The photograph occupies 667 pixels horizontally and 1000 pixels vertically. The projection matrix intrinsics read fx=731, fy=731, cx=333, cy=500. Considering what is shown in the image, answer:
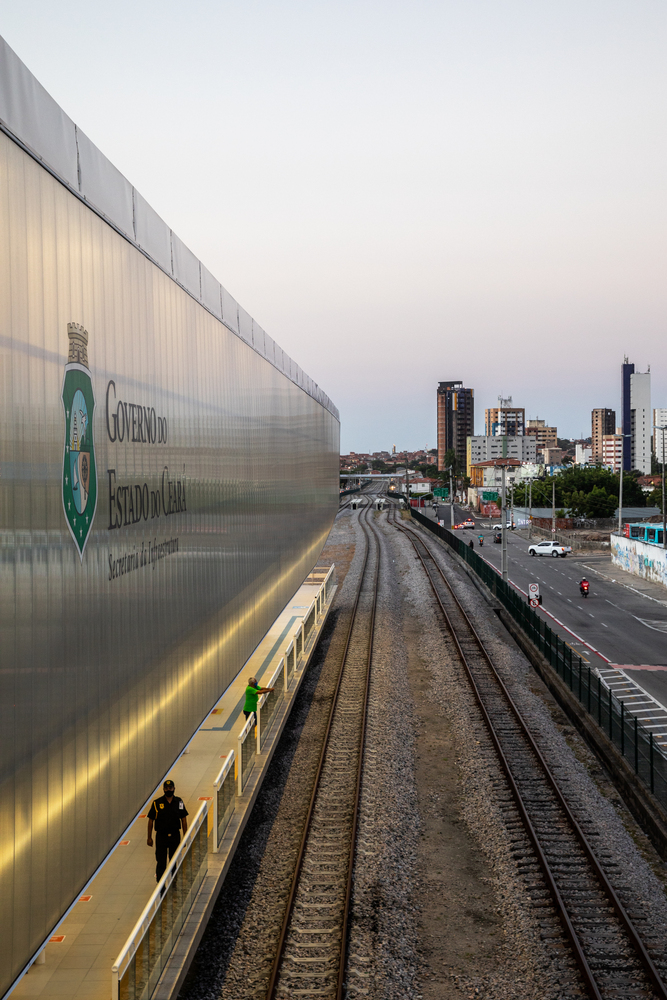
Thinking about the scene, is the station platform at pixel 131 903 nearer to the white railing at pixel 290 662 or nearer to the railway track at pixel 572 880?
the white railing at pixel 290 662

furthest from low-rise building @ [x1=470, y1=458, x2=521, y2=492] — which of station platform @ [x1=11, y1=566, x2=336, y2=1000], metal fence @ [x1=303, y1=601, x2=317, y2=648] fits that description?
station platform @ [x1=11, y1=566, x2=336, y2=1000]

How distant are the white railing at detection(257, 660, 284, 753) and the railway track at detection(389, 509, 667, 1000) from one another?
4.50 m

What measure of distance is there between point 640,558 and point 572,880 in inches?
1444

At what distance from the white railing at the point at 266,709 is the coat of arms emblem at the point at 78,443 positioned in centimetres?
726

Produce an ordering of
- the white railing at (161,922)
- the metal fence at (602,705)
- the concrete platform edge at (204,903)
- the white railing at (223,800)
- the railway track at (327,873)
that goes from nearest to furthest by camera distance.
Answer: the white railing at (161,922) → the concrete platform edge at (204,903) → the railway track at (327,873) → the white railing at (223,800) → the metal fence at (602,705)

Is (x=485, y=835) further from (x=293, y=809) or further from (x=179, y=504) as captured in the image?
(x=179, y=504)

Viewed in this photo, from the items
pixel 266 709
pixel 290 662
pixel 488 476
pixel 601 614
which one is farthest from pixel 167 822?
pixel 488 476

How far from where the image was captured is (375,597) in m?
34.7

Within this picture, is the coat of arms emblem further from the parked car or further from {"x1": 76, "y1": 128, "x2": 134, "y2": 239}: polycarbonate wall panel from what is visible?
the parked car

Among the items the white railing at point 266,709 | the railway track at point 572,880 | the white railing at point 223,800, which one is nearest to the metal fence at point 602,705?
the railway track at point 572,880

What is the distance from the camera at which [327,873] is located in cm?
1031

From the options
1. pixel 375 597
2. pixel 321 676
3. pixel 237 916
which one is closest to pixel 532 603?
pixel 375 597

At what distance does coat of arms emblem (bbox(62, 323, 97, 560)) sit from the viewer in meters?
5.22

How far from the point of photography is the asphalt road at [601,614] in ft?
80.5
